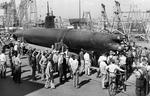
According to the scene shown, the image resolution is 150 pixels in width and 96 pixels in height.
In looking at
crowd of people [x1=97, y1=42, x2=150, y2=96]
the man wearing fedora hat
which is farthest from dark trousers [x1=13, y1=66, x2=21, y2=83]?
the man wearing fedora hat

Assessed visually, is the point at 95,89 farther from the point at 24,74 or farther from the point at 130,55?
the point at 24,74

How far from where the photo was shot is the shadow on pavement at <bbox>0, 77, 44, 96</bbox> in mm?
10195

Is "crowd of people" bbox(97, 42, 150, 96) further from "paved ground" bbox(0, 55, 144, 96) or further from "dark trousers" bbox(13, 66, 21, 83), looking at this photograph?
"dark trousers" bbox(13, 66, 21, 83)

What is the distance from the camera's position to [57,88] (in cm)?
1099

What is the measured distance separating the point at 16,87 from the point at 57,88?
2.25 m

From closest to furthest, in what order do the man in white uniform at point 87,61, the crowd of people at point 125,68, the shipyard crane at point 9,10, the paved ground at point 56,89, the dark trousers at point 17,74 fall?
1. the crowd of people at point 125,68
2. the paved ground at point 56,89
3. the dark trousers at point 17,74
4. the man in white uniform at point 87,61
5. the shipyard crane at point 9,10

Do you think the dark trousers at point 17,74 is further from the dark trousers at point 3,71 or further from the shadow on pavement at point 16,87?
the dark trousers at point 3,71

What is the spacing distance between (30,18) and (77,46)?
60830 millimetres

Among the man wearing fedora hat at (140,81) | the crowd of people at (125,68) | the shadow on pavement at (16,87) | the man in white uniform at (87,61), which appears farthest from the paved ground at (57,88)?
the man wearing fedora hat at (140,81)

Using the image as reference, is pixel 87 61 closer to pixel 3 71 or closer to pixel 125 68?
pixel 125 68

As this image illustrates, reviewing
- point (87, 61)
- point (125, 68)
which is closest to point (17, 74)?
point (87, 61)

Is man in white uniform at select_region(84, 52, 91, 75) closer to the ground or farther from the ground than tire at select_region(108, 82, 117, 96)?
farther from the ground

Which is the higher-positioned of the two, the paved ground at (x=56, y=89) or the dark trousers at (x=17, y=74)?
the dark trousers at (x=17, y=74)

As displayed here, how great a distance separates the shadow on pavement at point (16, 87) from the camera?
10195 millimetres
